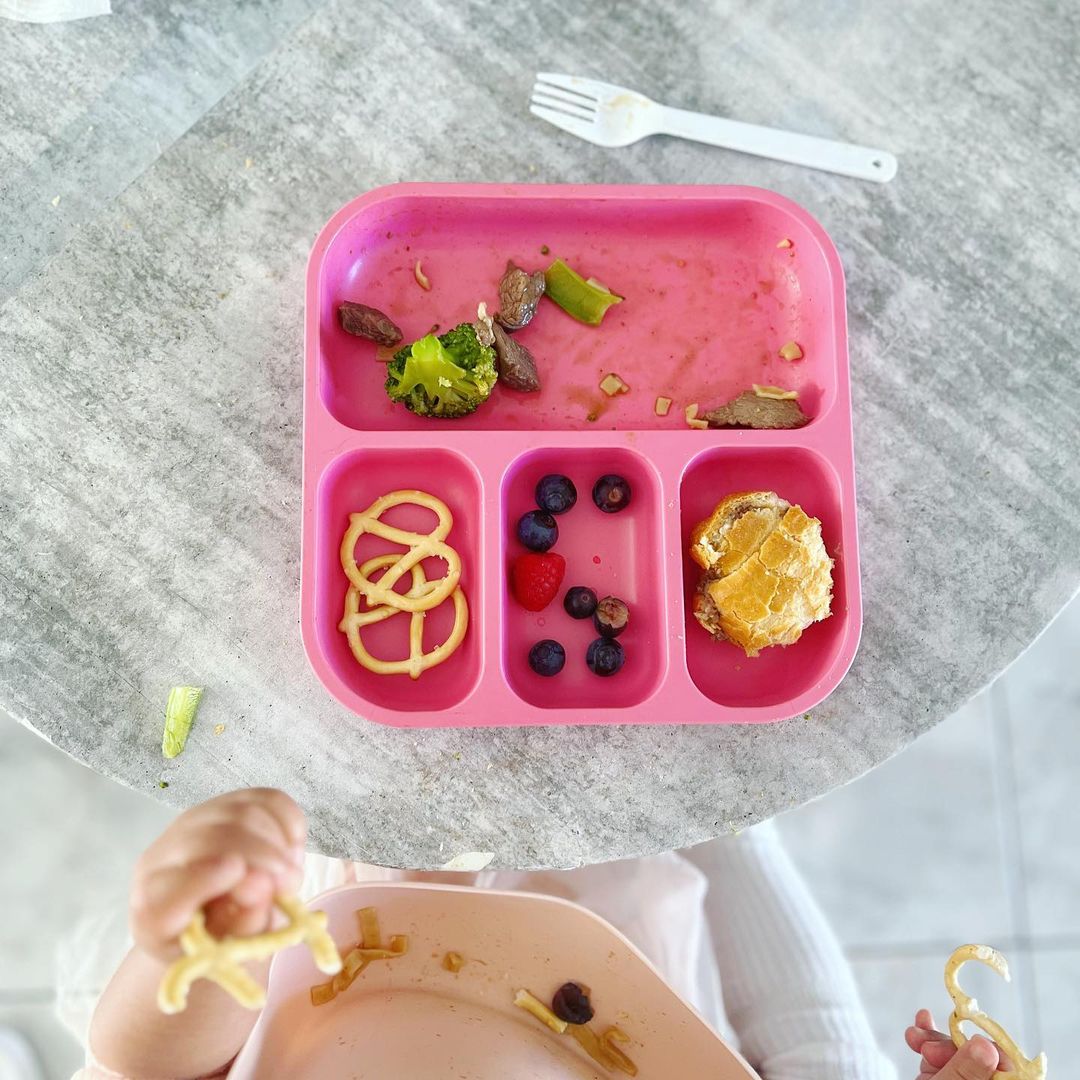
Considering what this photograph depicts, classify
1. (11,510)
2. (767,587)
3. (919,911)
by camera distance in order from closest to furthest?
(767,587) < (11,510) < (919,911)

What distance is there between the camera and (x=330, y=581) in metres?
1.46

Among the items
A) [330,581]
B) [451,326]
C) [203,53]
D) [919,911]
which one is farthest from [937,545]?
[203,53]

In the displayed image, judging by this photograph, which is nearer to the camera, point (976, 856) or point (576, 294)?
point (576, 294)

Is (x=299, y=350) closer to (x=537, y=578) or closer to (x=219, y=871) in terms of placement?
(x=537, y=578)

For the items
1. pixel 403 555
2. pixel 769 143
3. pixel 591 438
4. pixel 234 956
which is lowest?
pixel 403 555

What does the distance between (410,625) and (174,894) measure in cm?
67

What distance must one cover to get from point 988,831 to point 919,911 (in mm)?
251

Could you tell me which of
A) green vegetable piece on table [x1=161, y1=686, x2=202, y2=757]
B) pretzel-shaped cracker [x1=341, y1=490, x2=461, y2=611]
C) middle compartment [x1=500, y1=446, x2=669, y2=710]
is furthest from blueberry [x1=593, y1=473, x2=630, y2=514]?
green vegetable piece on table [x1=161, y1=686, x2=202, y2=757]

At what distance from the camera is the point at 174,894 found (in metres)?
0.84

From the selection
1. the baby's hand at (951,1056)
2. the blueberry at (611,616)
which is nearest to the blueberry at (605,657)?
the blueberry at (611,616)

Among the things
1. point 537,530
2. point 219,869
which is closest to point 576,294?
point 537,530

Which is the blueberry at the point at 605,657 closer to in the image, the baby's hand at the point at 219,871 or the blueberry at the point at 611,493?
the blueberry at the point at 611,493

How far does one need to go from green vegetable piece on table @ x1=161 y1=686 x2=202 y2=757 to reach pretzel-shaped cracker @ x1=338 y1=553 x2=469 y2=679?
259 millimetres

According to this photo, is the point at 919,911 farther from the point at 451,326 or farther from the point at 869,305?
the point at 451,326
